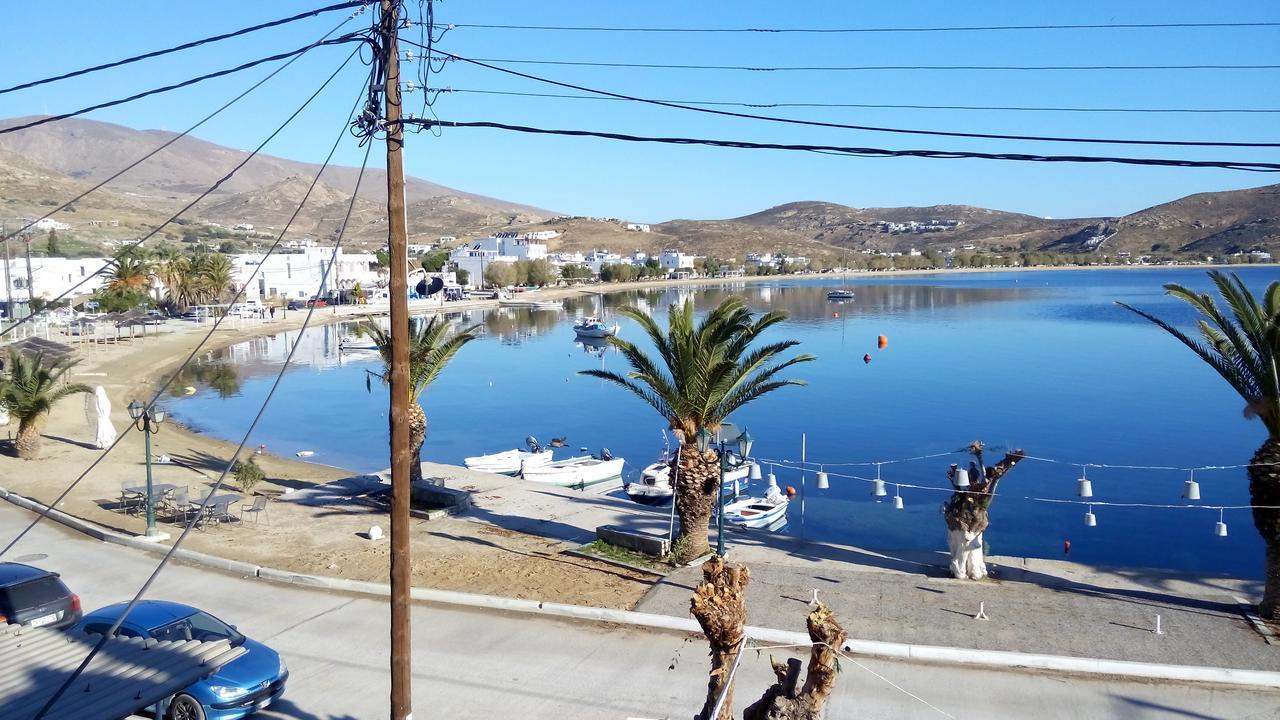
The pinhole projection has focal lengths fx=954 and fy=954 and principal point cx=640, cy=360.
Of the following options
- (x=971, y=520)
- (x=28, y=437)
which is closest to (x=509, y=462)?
(x=28, y=437)

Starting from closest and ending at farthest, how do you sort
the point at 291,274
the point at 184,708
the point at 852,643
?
the point at 184,708 → the point at 852,643 → the point at 291,274

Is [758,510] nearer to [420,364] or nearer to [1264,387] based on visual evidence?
[420,364]

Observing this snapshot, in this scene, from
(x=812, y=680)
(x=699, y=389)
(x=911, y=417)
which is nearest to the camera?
(x=812, y=680)

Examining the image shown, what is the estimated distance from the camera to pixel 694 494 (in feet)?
49.7

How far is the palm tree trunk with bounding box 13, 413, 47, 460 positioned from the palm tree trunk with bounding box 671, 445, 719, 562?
17.7m

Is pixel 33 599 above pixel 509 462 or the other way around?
above

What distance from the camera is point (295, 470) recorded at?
28844mm

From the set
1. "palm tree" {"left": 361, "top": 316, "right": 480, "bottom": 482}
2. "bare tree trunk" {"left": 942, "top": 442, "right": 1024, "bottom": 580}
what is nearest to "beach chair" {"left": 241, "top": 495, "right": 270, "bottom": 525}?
"palm tree" {"left": 361, "top": 316, "right": 480, "bottom": 482}

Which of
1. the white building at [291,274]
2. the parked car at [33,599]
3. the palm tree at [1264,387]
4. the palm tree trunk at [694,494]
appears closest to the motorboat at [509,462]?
the palm tree trunk at [694,494]

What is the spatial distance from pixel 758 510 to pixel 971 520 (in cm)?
1102

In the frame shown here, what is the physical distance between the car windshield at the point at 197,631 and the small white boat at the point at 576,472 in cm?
1906

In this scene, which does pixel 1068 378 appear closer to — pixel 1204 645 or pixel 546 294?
pixel 1204 645

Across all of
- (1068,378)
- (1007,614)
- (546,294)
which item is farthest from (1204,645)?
(546,294)

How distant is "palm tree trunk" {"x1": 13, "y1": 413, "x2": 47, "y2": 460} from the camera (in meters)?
23.5
